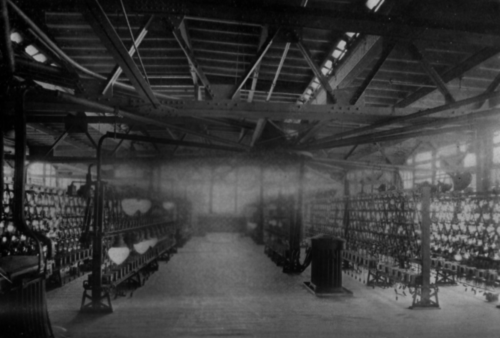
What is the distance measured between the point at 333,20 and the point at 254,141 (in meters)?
7.31

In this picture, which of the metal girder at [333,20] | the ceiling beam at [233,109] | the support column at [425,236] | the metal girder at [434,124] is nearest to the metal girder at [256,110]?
the ceiling beam at [233,109]

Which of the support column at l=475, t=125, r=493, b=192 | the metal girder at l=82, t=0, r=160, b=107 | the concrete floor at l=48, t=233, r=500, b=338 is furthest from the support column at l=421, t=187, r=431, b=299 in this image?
the metal girder at l=82, t=0, r=160, b=107

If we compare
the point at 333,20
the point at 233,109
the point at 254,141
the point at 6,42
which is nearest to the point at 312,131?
the point at 254,141

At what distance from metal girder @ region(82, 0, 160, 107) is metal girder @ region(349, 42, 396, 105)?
11.4 ft

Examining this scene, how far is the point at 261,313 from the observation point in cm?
811

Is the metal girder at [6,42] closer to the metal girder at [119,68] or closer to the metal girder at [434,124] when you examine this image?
the metal girder at [119,68]

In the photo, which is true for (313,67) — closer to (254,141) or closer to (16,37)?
(16,37)

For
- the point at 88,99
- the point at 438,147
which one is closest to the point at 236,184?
the point at 438,147

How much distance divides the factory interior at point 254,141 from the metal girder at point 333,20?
0.02m

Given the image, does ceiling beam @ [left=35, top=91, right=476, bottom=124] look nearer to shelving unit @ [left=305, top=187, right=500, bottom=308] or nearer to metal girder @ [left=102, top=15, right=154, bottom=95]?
metal girder @ [left=102, top=15, right=154, bottom=95]

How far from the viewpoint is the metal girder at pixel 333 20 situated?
14.8ft

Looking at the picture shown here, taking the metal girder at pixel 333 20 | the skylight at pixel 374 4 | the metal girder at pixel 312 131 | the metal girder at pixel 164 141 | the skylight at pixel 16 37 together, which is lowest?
the metal girder at pixel 164 141

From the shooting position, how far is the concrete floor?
6945mm

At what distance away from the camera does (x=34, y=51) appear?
28.8 feet
